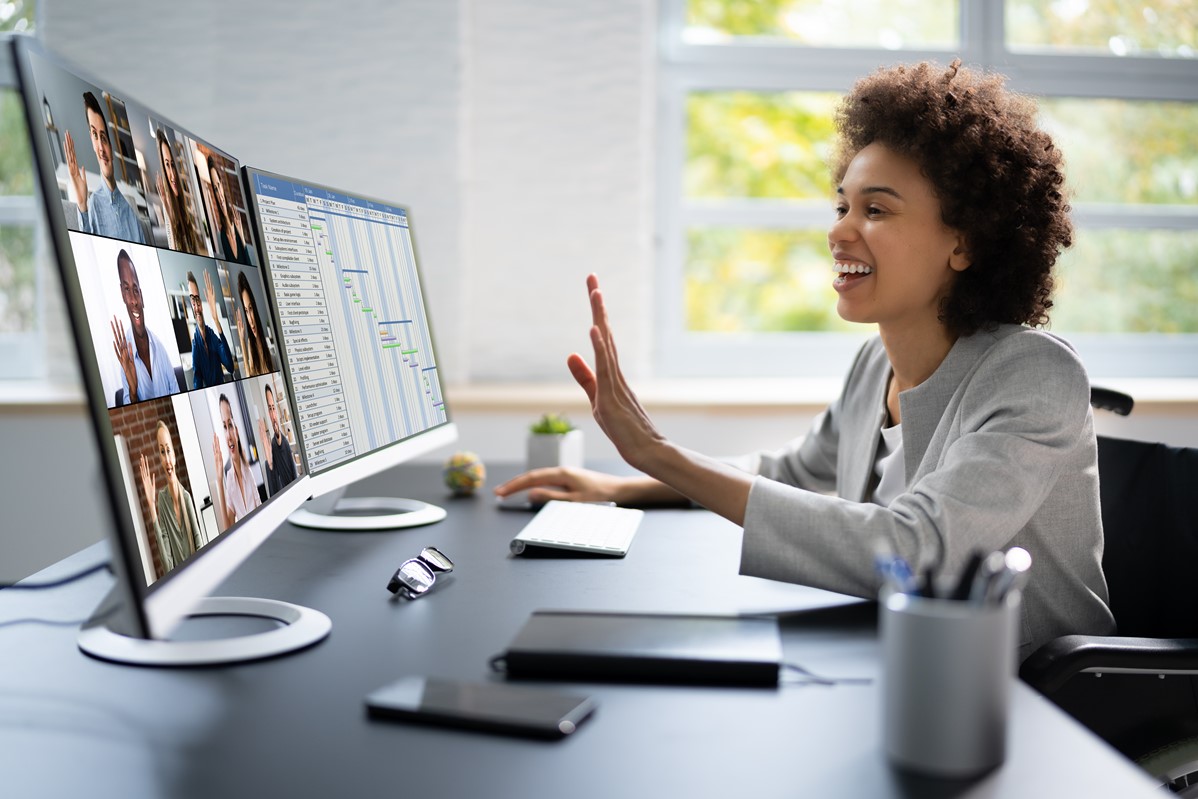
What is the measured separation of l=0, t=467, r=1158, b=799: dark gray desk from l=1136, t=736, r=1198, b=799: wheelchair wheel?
387mm

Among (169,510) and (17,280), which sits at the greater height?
(17,280)

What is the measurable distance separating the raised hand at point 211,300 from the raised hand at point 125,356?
0.67ft

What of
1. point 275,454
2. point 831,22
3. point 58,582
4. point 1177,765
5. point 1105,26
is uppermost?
point 831,22

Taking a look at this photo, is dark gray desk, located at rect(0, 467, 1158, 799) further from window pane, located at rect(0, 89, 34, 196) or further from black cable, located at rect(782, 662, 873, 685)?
window pane, located at rect(0, 89, 34, 196)

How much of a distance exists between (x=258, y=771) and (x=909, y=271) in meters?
1.06

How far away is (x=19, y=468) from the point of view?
2.87m

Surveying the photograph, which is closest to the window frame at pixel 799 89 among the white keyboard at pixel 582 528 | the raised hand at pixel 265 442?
the white keyboard at pixel 582 528

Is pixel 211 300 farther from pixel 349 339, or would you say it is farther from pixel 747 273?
pixel 747 273

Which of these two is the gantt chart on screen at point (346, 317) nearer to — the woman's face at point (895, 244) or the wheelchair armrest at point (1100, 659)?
the woman's face at point (895, 244)

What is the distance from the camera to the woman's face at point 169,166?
94cm

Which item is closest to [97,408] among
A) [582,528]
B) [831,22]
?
[582,528]

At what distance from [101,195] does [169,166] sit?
17cm

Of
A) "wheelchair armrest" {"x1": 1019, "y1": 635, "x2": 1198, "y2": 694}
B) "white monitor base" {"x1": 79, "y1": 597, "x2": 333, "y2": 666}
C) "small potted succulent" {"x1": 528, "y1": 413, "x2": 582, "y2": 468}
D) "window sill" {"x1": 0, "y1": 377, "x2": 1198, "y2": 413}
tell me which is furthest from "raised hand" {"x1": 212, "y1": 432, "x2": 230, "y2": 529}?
"window sill" {"x1": 0, "y1": 377, "x2": 1198, "y2": 413}

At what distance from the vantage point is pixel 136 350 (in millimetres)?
801
